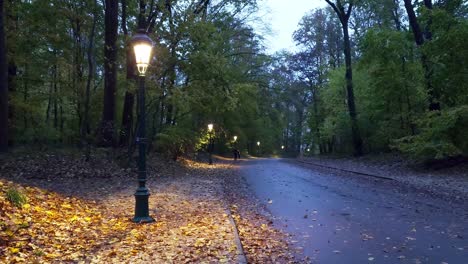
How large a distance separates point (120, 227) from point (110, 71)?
41.8ft

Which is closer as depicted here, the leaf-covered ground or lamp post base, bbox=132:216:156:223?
the leaf-covered ground

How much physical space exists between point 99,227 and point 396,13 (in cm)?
3589

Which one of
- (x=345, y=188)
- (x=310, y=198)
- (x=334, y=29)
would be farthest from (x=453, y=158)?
(x=334, y=29)

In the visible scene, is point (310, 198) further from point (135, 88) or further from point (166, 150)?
point (166, 150)

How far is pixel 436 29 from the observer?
1909 centimetres

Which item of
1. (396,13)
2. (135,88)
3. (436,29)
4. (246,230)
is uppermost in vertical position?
(396,13)

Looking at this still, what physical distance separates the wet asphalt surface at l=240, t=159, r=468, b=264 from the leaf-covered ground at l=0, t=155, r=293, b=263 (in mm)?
642

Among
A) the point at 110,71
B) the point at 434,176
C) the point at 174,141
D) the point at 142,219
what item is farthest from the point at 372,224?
the point at 174,141

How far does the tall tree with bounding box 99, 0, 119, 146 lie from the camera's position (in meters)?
19.2

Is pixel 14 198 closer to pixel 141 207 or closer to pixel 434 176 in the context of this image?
pixel 141 207

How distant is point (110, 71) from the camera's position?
1953 cm

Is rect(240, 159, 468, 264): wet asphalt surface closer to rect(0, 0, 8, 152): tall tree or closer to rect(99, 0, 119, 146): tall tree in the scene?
rect(99, 0, 119, 146): tall tree

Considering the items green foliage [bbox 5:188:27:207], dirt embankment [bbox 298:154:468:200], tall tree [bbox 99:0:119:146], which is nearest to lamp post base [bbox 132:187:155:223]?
green foliage [bbox 5:188:27:207]

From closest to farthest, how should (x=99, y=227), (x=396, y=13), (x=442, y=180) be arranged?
(x=99, y=227) → (x=442, y=180) → (x=396, y=13)
